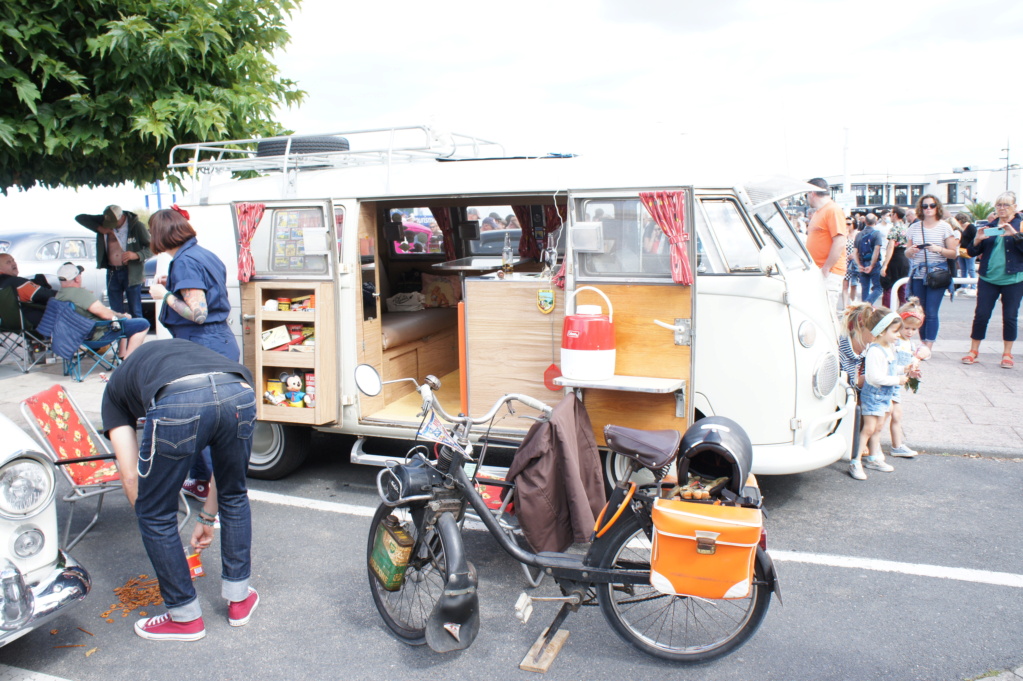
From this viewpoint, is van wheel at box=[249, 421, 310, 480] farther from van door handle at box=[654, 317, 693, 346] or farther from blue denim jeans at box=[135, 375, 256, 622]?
van door handle at box=[654, 317, 693, 346]

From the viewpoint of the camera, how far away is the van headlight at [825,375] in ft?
16.3

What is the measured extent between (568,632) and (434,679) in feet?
2.32

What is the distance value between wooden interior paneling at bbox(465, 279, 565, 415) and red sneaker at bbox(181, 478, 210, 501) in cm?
181

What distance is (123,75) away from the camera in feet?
24.8

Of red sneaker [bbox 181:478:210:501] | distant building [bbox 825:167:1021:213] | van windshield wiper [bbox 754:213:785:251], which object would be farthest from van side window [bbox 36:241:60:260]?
distant building [bbox 825:167:1021:213]

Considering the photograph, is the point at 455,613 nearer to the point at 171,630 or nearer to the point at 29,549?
the point at 171,630

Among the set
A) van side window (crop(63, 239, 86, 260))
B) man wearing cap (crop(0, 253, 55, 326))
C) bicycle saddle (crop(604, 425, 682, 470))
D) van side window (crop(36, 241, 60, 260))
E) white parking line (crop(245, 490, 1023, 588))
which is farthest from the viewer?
van side window (crop(63, 239, 86, 260))

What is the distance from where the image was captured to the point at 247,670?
352 centimetres

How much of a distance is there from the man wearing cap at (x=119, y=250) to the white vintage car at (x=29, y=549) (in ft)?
25.4

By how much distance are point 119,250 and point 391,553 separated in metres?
8.76

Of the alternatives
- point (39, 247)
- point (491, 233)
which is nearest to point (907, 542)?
point (491, 233)

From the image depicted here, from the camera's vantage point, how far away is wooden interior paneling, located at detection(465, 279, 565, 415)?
5.19 metres

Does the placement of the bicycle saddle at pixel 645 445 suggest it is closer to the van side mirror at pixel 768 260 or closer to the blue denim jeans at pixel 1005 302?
the van side mirror at pixel 768 260

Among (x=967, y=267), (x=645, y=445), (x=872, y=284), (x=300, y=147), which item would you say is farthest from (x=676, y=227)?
(x=967, y=267)
